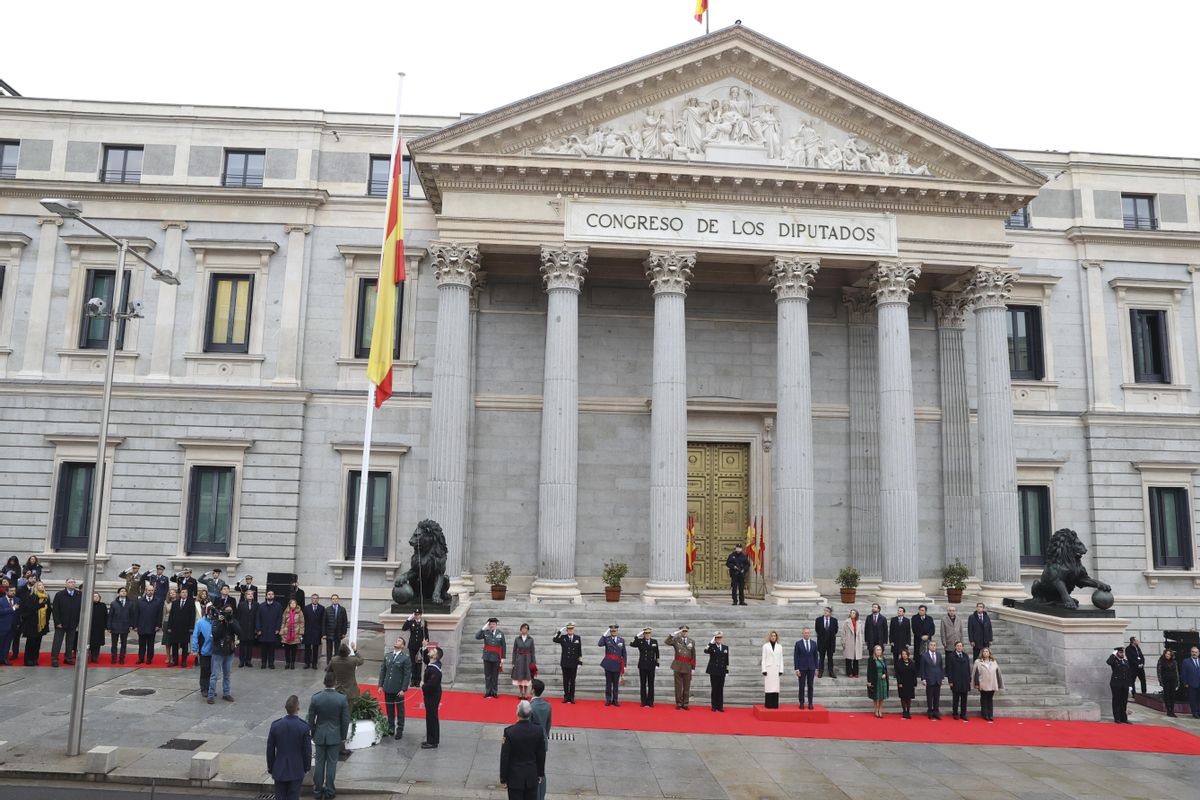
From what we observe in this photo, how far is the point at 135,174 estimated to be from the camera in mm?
29953

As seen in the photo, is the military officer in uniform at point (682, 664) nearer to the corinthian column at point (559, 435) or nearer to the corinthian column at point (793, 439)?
the corinthian column at point (559, 435)

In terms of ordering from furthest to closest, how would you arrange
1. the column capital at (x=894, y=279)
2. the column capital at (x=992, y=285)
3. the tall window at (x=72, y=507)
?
the tall window at (x=72, y=507) < the column capital at (x=992, y=285) < the column capital at (x=894, y=279)

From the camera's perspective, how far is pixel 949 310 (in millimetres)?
29891

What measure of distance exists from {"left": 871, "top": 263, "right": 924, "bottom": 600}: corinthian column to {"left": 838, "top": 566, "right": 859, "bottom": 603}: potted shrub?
878mm

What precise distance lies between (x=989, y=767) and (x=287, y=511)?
70.5 ft

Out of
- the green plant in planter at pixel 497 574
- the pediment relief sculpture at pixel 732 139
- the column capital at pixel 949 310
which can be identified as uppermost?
the pediment relief sculpture at pixel 732 139

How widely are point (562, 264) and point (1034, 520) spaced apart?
19203mm

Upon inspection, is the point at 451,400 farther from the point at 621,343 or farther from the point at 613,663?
the point at 613,663

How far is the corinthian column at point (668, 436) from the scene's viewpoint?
2400 cm

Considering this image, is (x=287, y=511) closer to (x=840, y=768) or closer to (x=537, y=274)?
(x=537, y=274)

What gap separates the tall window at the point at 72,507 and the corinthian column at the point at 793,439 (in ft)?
71.9

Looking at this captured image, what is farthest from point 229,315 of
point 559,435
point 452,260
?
point 559,435

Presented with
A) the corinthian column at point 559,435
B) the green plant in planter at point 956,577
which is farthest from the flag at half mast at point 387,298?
the green plant in planter at point 956,577

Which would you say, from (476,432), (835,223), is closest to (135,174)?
(476,432)
